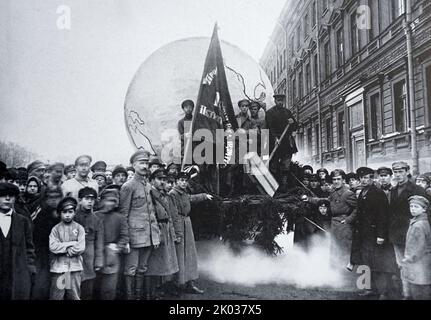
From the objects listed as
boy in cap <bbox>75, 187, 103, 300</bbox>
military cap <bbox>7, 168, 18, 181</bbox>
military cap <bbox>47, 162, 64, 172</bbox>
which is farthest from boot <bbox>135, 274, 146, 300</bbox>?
military cap <bbox>7, 168, 18, 181</bbox>

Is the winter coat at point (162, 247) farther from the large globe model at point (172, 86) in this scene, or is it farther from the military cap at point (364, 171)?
the military cap at point (364, 171)

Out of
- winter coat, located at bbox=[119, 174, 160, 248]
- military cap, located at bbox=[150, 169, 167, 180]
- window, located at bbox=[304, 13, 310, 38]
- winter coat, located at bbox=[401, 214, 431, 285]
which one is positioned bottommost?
winter coat, located at bbox=[401, 214, 431, 285]

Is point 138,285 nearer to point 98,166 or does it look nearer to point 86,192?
point 86,192

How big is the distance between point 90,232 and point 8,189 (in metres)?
0.64

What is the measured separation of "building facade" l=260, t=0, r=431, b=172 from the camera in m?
3.46

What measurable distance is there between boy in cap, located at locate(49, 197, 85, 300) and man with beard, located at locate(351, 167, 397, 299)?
2.31m

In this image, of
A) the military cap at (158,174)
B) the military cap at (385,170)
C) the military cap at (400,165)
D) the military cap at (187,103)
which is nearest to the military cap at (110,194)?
the military cap at (158,174)

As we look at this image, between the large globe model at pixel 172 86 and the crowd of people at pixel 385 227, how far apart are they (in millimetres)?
1255

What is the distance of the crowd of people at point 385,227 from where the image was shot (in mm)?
3061

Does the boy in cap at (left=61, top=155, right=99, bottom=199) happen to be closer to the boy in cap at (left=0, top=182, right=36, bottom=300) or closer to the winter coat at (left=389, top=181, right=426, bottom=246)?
the boy in cap at (left=0, top=182, right=36, bottom=300)

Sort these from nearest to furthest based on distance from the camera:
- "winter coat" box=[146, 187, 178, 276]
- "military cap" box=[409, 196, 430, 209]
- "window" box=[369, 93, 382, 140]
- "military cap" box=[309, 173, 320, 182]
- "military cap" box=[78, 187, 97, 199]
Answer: "military cap" box=[78, 187, 97, 199] → "military cap" box=[409, 196, 430, 209] → "winter coat" box=[146, 187, 178, 276] → "window" box=[369, 93, 382, 140] → "military cap" box=[309, 173, 320, 182]

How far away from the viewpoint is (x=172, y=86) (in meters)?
4.17

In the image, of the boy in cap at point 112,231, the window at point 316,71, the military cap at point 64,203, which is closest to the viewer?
the military cap at point 64,203
